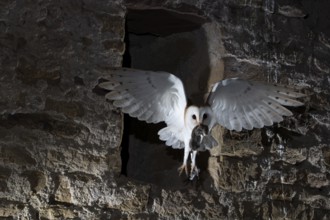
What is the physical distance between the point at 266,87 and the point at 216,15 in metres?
0.60

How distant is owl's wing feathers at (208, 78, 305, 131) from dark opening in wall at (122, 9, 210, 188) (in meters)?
0.35

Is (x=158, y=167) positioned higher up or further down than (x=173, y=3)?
further down

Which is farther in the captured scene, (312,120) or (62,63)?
(312,120)

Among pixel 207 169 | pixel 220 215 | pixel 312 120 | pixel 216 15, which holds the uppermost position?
pixel 216 15

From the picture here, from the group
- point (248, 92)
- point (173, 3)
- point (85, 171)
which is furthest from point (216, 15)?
point (85, 171)

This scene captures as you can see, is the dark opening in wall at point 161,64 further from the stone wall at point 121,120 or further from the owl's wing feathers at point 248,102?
A: the owl's wing feathers at point 248,102

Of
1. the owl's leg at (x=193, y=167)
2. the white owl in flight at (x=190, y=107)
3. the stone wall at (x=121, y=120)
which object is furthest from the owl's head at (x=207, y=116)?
the stone wall at (x=121, y=120)

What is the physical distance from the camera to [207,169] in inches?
107

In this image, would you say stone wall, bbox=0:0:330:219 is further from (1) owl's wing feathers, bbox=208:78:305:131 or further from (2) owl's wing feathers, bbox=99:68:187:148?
(1) owl's wing feathers, bbox=208:78:305:131

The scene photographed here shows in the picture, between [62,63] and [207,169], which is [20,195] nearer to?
[62,63]

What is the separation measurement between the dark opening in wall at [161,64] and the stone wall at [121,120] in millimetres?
16

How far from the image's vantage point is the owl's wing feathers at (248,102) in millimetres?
2351

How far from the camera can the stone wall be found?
2301mm

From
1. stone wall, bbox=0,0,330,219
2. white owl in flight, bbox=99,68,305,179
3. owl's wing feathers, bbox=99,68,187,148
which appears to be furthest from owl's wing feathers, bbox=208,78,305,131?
stone wall, bbox=0,0,330,219
